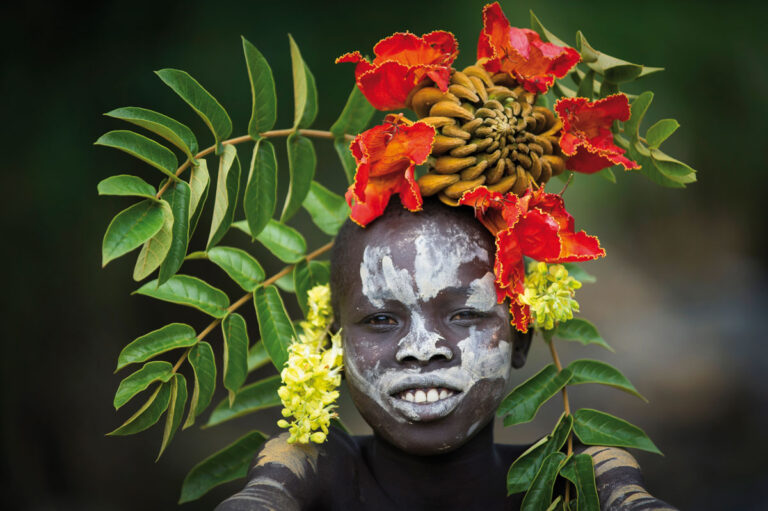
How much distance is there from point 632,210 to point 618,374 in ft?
5.20

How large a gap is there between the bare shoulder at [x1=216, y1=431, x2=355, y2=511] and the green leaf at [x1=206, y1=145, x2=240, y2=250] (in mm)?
434

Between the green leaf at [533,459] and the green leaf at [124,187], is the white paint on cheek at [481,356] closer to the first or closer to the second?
the green leaf at [533,459]

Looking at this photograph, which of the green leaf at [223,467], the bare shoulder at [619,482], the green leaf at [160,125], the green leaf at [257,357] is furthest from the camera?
the green leaf at [257,357]

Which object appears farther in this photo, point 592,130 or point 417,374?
point 592,130

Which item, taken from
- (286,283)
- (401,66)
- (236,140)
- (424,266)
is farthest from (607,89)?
(286,283)

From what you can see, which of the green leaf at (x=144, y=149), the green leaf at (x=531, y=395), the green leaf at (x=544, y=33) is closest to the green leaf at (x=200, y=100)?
the green leaf at (x=144, y=149)

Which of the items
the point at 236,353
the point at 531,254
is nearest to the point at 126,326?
the point at 236,353

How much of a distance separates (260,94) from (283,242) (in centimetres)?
37

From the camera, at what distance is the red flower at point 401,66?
1.80 meters

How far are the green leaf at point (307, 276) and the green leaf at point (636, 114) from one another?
29.1 inches

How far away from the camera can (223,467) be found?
2.10 meters

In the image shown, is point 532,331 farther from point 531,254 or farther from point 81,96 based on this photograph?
point 81,96

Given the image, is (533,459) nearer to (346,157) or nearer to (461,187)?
(461,187)

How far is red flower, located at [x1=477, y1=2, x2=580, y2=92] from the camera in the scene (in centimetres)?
185
